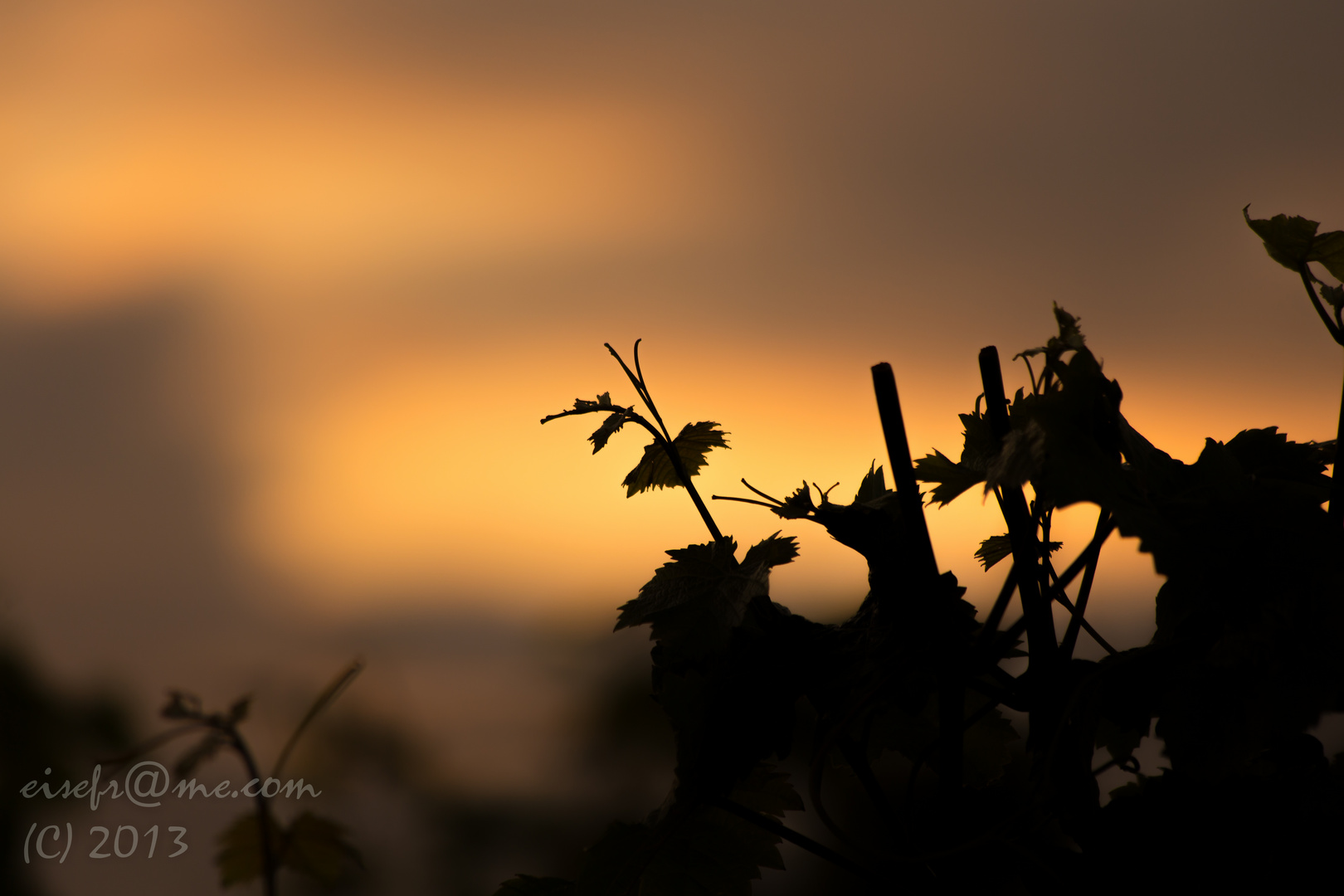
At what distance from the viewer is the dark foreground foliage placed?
1.04 ft

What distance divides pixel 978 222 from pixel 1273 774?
5.93 ft

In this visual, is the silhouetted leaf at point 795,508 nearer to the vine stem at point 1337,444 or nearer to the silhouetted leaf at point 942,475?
the silhouetted leaf at point 942,475

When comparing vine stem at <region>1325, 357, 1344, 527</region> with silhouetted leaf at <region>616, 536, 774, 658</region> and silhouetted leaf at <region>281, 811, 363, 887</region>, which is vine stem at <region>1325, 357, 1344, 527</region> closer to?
silhouetted leaf at <region>616, 536, 774, 658</region>

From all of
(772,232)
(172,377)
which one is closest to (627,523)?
(772,232)

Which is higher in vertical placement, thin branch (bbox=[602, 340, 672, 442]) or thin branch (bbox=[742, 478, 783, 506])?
thin branch (bbox=[602, 340, 672, 442])

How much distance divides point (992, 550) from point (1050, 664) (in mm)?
128

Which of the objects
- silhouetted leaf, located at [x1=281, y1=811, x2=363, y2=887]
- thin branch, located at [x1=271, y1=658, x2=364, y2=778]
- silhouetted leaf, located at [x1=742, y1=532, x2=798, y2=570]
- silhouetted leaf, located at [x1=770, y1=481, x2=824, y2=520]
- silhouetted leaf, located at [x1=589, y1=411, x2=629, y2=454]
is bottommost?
silhouetted leaf, located at [x1=281, y1=811, x2=363, y2=887]

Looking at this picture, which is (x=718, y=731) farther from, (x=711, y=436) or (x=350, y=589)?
(x=350, y=589)

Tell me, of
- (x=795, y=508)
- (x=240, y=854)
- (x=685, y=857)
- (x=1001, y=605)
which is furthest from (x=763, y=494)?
(x=240, y=854)

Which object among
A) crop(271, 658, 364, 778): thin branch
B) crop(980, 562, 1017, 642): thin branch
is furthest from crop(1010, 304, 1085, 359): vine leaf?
crop(271, 658, 364, 778): thin branch

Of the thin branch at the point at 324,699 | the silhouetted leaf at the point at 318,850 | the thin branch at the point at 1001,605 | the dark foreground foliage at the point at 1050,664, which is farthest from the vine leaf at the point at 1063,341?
the silhouetted leaf at the point at 318,850

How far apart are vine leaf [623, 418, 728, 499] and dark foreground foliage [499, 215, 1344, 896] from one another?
2.5 inches

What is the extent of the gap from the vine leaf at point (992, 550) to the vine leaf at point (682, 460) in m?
0.18

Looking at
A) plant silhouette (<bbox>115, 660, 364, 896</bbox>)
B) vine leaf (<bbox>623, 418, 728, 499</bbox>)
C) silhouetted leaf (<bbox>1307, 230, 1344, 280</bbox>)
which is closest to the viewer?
plant silhouette (<bbox>115, 660, 364, 896</bbox>)
